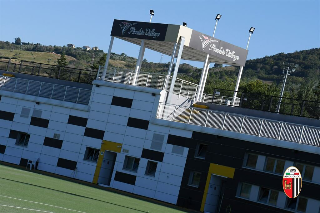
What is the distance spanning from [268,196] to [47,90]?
2021cm

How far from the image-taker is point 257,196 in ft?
112

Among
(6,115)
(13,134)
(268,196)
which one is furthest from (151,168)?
(6,115)

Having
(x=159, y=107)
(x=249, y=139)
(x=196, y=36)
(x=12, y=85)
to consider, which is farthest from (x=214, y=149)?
(x=12, y=85)

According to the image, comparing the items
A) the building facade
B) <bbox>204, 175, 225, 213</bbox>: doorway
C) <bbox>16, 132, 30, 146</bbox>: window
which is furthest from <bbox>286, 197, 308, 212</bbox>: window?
<bbox>16, 132, 30, 146</bbox>: window

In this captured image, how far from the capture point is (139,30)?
137ft

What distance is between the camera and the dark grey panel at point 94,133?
4191 cm

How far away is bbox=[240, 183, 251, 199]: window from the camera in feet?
114

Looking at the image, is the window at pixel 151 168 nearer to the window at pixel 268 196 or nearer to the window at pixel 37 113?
the window at pixel 268 196

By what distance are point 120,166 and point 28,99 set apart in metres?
10.1

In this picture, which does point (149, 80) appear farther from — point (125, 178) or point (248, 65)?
point (248, 65)

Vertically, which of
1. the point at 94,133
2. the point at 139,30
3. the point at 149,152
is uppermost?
the point at 139,30

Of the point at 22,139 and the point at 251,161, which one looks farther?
the point at 22,139

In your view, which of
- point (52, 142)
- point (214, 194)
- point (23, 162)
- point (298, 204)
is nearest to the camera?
point (298, 204)

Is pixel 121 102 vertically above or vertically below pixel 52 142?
above
